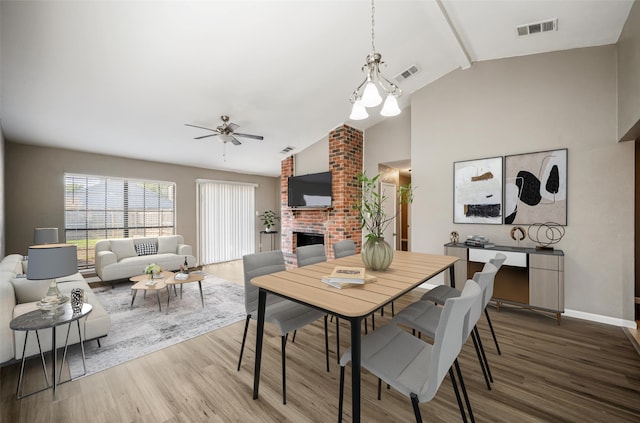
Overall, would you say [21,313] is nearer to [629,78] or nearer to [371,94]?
[371,94]

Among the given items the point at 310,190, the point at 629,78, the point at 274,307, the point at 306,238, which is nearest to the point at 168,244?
the point at 306,238

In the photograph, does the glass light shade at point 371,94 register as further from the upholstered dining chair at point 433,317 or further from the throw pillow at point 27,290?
the throw pillow at point 27,290

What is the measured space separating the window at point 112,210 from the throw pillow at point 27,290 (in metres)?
2.66

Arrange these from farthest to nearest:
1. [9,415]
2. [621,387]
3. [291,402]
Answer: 1. [621,387]
2. [291,402]
3. [9,415]

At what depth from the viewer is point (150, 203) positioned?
5.65 meters

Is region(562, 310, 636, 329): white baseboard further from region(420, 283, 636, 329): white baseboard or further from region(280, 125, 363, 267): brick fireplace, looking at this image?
region(280, 125, 363, 267): brick fireplace

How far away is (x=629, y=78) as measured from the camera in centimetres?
242

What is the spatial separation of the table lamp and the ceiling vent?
4.74 meters

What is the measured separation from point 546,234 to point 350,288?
10.0 feet

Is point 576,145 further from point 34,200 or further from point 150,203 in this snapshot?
point 34,200

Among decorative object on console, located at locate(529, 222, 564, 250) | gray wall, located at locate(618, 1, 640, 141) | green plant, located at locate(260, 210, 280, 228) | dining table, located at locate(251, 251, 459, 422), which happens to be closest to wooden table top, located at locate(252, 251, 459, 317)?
dining table, located at locate(251, 251, 459, 422)

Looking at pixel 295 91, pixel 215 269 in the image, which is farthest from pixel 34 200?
pixel 295 91

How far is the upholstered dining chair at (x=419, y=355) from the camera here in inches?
40.8

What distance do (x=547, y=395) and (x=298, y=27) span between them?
12.2 ft
